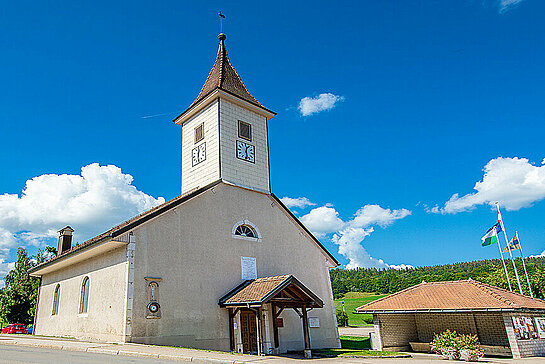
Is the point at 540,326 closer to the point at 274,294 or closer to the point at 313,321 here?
the point at 313,321

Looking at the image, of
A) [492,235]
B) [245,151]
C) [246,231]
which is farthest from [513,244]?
[245,151]

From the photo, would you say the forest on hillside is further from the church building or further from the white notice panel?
the white notice panel

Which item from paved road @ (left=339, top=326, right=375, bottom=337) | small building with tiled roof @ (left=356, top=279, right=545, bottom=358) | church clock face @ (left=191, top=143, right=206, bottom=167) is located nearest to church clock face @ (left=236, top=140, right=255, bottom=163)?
church clock face @ (left=191, top=143, right=206, bottom=167)

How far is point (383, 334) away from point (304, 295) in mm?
6904

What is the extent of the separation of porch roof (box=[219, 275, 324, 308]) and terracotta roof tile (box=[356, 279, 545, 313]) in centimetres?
545

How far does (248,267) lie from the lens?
62.4 ft

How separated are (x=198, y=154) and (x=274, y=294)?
30.6 ft

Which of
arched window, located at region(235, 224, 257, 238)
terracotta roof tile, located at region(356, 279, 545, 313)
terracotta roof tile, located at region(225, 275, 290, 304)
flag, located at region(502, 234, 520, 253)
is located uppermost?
arched window, located at region(235, 224, 257, 238)

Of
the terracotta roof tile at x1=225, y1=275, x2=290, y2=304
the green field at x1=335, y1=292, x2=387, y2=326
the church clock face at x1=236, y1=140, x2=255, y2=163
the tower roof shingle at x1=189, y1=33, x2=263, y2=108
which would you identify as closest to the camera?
the terracotta roof tile at x1=225, y1=275, x2=290, y2=304

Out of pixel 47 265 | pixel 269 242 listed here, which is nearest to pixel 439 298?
pixel 269 242

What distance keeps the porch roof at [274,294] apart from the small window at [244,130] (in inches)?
310

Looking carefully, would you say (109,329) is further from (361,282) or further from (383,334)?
(361,282)

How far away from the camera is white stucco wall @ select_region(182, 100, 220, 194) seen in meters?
20.4

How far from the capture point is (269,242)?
20562 millimetres
